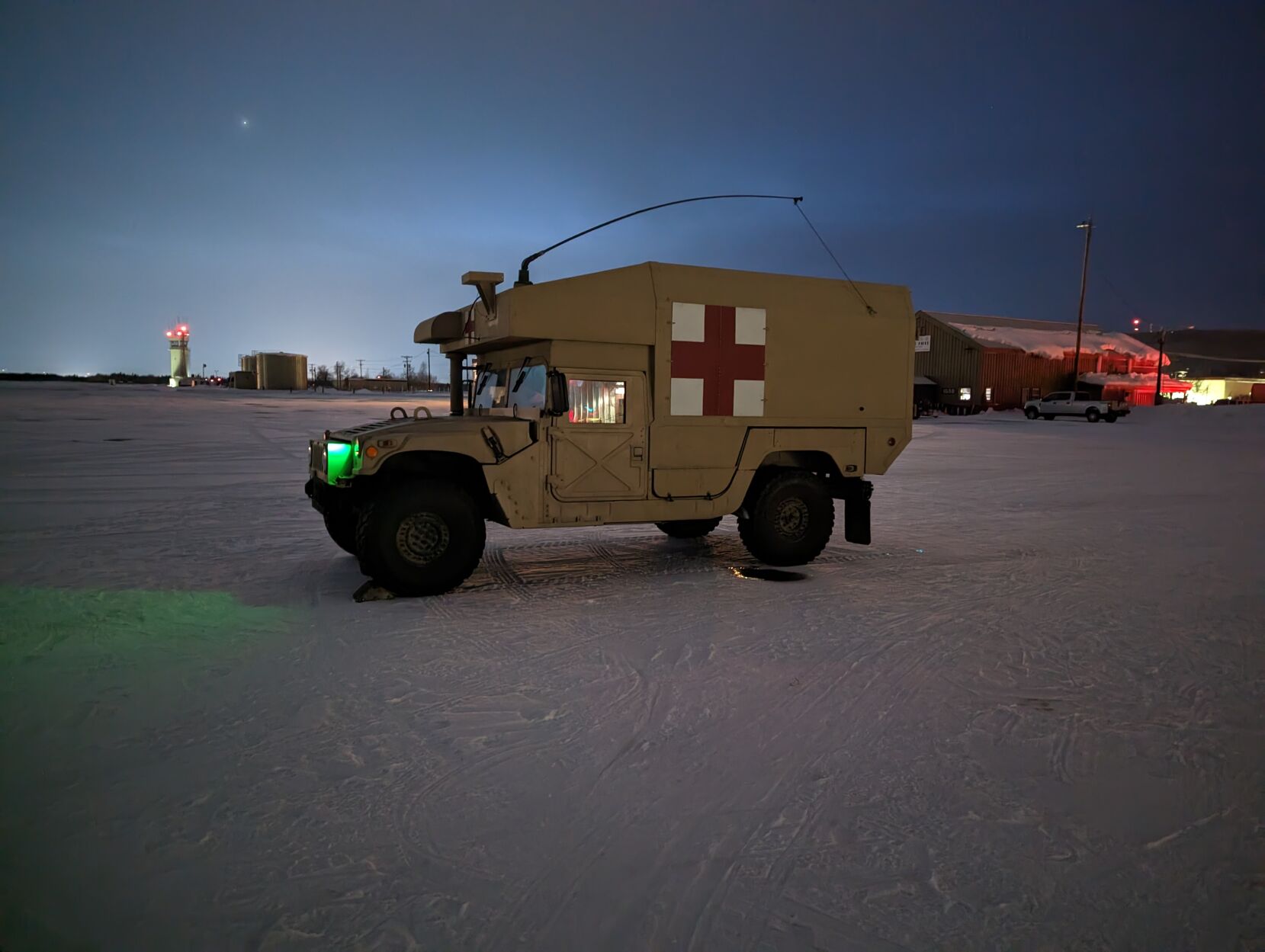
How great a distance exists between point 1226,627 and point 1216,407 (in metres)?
43.2

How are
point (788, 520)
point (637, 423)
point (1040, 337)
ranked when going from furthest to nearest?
point (1040, 337), point (788, 520), point (637, 423)

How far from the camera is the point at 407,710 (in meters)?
4.38

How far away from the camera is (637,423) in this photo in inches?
288

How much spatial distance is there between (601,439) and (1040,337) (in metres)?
55.4

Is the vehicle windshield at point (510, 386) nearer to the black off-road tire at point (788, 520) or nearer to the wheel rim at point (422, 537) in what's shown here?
the wheel rim at point (422, 537)

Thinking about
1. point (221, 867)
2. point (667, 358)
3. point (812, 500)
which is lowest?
point (221, 867)

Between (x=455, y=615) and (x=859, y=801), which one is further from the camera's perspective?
(x=455, y=615)

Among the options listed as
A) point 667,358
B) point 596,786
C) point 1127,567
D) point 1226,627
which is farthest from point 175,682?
point 1127,567

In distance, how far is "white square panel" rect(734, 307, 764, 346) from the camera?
7633 millimetres

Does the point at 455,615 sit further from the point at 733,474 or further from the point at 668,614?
the point at 733,474

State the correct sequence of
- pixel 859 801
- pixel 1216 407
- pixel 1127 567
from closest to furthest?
pixel 859 801
pixel 1127 567
pixel 1216 407

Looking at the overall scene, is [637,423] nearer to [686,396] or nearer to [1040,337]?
[686,396]

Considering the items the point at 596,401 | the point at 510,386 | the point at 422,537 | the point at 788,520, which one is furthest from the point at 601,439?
the point at 788,520

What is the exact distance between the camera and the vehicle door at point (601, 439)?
7.07 metres
